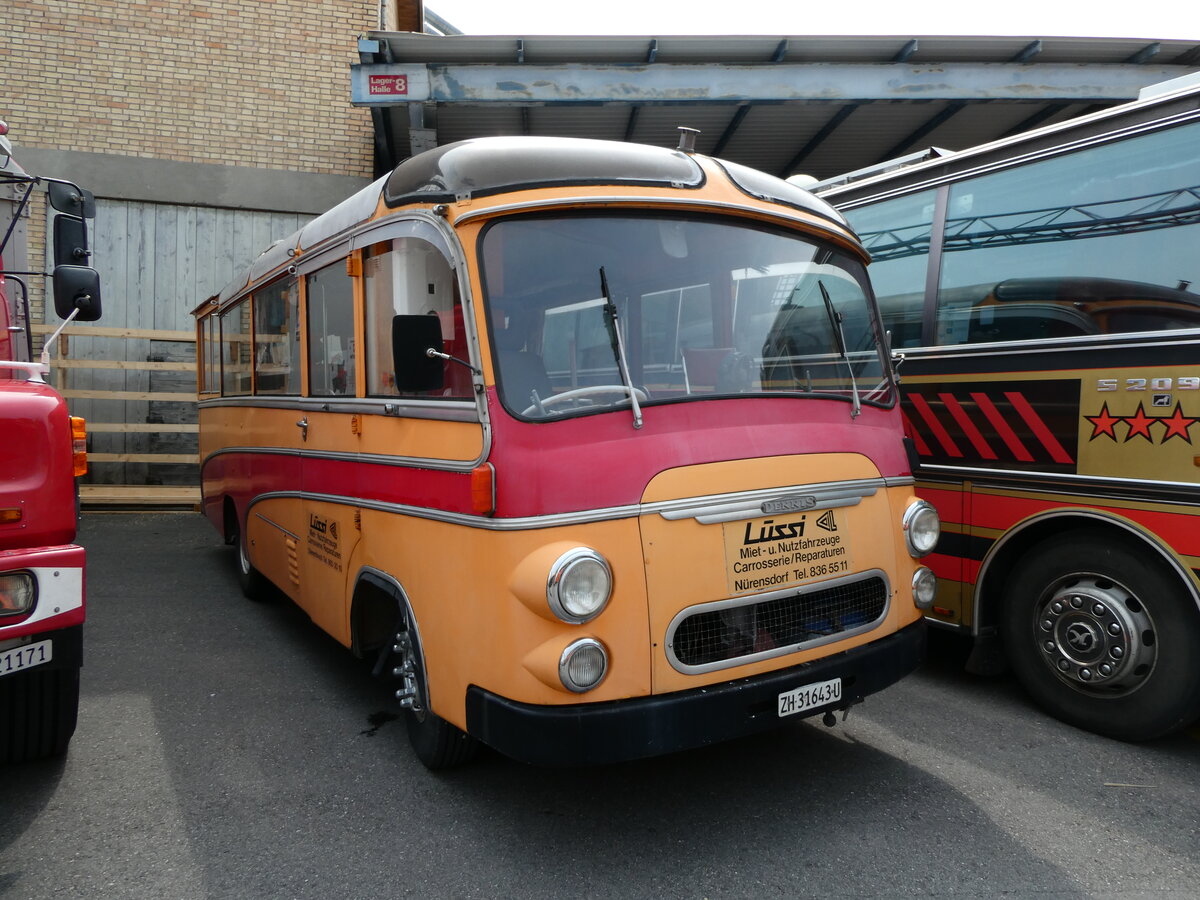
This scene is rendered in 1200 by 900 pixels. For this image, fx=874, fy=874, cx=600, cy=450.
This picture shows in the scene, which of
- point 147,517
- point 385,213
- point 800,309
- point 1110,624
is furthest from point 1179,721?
point 147,517

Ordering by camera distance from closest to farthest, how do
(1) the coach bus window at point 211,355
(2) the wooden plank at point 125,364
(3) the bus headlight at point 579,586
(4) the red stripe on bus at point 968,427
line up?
(3) the bus headlight at point 579,586, (4) the red stripe on bus at point 968,427, (1) the coach bus window at point 211,355, (2) the wooden plank at point 125,364

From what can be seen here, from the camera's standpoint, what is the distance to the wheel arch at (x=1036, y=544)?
153 inches

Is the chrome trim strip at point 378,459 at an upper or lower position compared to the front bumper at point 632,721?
upper

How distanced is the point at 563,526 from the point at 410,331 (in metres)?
0.96

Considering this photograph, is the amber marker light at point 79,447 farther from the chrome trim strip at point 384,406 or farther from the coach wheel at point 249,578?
the coach wheel at point 249,578

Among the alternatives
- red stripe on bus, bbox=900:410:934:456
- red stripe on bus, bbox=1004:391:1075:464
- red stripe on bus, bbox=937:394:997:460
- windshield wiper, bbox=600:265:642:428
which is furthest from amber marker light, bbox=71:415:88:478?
red stripe on bus, bbox=1004:391:1075:464

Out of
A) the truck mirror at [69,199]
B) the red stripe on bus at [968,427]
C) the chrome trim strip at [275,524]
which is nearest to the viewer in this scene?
the truck mirror at [69,199]

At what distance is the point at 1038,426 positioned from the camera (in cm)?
445

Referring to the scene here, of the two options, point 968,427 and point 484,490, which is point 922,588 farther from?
point 484,490

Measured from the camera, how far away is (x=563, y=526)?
297cm

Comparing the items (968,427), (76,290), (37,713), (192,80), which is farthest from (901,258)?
(192,80)

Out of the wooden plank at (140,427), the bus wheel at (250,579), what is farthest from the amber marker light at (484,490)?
the wooden plank at (140,427)

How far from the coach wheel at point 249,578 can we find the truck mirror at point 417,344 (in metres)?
3.92

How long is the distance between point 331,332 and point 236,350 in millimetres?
2507
